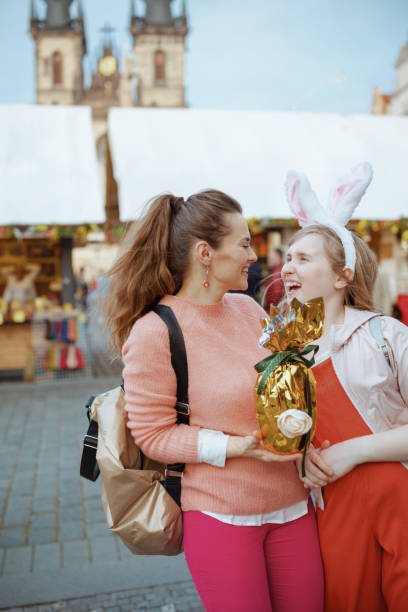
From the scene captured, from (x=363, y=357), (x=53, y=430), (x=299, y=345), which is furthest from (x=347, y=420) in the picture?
(x=53, y=430)

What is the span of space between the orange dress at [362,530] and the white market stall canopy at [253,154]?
20.0 feet

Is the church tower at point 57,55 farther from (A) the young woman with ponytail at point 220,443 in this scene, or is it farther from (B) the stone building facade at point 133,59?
(A) the young woman with ponytail at point 220,443

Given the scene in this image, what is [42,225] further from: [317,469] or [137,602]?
[317,469]

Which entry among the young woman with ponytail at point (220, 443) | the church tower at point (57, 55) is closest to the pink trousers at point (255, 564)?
the young woman with ponytail at point (220, 443)

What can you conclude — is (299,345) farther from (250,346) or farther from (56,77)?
(56,77)

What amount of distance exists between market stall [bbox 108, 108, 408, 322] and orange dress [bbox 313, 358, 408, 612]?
241 inches

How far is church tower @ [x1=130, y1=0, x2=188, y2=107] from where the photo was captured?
5231 cm

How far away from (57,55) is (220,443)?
6016 centimetres

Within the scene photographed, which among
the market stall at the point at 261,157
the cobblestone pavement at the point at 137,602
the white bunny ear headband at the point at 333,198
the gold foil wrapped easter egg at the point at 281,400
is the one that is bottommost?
the cobblestone pavement at the point at 137,602

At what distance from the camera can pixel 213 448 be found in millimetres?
1446

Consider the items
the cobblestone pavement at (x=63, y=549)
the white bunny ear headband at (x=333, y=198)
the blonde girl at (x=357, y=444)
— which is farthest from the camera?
the cobblestone pavement at (x=63, y=549)

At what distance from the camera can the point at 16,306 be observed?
8.28 meters

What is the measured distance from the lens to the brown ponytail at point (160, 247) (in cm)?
160

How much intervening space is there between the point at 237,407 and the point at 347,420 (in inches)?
12.6
